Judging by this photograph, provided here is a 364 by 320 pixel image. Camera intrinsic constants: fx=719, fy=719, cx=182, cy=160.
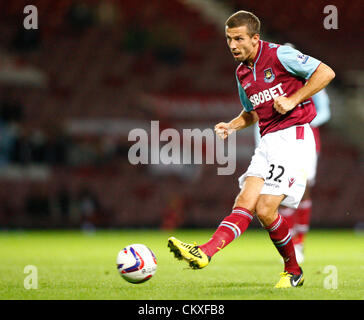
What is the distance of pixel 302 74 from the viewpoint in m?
4.94

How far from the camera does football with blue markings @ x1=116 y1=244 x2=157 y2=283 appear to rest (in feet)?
15.9

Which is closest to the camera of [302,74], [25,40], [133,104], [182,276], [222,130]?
[302,74]

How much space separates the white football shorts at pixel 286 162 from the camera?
190 inches

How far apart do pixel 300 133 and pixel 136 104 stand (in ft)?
50.3

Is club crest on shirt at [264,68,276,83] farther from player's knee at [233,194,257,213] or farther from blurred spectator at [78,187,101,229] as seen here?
blurred spectator at [78,187,101,229]

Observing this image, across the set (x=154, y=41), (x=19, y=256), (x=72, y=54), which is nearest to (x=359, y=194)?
(x=154, y=41)

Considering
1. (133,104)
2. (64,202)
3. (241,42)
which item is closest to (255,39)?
(241,42)

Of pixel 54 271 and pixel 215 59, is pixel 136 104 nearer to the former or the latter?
pixel 215 59

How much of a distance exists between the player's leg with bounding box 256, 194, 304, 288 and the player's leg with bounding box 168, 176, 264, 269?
0.07 m

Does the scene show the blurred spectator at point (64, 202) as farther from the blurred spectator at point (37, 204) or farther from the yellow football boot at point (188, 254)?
the yellow football boot at point (188, 254)

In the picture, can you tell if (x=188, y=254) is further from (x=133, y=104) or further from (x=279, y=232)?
(x=133, y=104)

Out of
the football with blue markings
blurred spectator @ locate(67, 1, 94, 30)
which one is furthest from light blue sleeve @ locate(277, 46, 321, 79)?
blurred spectator @ locate(67, 1, 94, 30)

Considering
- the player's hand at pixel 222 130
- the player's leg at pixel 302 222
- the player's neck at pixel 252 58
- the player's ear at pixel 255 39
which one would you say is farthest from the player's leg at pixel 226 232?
the player's leg at pixel 302 222

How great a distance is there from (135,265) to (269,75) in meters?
1.61
